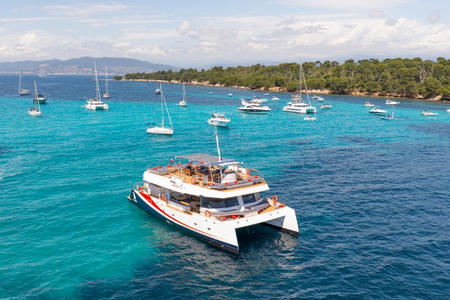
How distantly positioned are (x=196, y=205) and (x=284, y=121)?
278ft

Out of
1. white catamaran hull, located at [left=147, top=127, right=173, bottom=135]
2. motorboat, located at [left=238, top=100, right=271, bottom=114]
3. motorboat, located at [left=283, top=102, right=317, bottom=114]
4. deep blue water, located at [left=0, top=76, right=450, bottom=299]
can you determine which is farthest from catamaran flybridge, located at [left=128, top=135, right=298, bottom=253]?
motorboat, located at [left=283, top=102, right=317, bottom=114]

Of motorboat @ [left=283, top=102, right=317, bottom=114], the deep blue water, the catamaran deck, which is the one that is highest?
motorboat @ [left=283, top=102, right=317, bottom=114]

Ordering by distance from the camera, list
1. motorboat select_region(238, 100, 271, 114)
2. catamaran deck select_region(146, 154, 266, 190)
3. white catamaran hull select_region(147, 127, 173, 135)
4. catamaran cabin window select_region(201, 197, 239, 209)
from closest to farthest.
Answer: catamaran cabin window select_region(201, 197, 239, 209) < catamaran deck select_region(146, 154, 266, 190) < white catamaran hull select_region(147, 127, 173, 135) < motorboat select_region(238, 100, 271, 114)

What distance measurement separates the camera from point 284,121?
383ft

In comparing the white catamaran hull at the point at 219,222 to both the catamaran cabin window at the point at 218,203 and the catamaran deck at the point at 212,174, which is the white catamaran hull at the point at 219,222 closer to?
A: the catamaran cabin window at the point at 218,203

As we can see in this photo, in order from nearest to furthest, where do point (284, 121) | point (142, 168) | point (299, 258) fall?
1. point (299, 258)
2. point (142, 168)
3. point (284, 121)

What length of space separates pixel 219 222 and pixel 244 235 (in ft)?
16.4

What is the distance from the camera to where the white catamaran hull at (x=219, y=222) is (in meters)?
31.8

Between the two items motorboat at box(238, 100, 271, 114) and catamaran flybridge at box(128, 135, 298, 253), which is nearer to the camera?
catamaran flybridge at box(128, 135, 298, 253)

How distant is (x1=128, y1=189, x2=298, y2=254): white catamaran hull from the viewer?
31.8 m

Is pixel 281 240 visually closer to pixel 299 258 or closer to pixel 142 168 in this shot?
pixel 299 258

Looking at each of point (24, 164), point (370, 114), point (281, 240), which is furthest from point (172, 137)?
point (370, 114)

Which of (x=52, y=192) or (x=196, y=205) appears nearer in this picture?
(x=196, y=205)

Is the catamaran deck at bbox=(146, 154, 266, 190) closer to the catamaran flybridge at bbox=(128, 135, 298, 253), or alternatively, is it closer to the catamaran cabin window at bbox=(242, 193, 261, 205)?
the catamaran flybridge at bbox=(128, 135, 298, 253)
